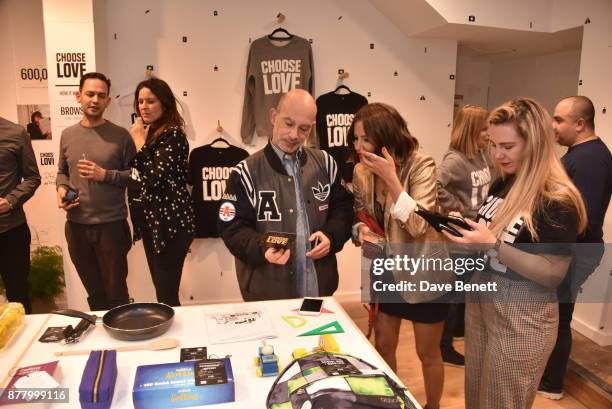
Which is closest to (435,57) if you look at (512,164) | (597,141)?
(597,141)

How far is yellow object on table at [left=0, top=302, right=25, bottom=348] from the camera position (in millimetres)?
1360

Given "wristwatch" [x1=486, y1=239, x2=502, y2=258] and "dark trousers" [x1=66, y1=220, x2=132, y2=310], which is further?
"dark trousers" [x1=66, y1=220, x2=132, y2=310]

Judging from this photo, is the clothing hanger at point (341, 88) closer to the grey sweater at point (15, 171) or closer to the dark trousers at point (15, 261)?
the grey sweater at point (15, 171)

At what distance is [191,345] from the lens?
1.37 meters

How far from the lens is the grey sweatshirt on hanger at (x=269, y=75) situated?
3406 mm

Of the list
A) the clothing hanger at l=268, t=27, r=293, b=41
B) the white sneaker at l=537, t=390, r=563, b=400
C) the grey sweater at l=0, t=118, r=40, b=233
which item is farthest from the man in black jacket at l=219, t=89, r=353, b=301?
the clothing hanger at l=268, t=27, r=293, b=41

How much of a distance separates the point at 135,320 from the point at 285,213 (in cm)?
68

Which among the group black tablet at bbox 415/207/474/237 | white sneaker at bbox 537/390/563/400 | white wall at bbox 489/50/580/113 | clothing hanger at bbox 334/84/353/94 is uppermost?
white wall at bbox 489/50/580/113

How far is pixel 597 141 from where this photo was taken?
8.23ft

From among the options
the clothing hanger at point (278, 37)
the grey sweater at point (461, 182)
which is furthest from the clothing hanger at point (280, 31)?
the grey sweater at point (461, 182)

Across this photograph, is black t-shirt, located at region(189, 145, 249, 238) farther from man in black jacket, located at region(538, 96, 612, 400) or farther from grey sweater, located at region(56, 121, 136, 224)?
man in black jacket, located at region(538, 96, 612, 400)

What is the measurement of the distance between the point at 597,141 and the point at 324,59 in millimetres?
2007

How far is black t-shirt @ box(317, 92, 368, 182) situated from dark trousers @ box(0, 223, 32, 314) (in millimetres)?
2154

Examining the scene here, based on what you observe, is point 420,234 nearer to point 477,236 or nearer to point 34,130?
point 477,236
